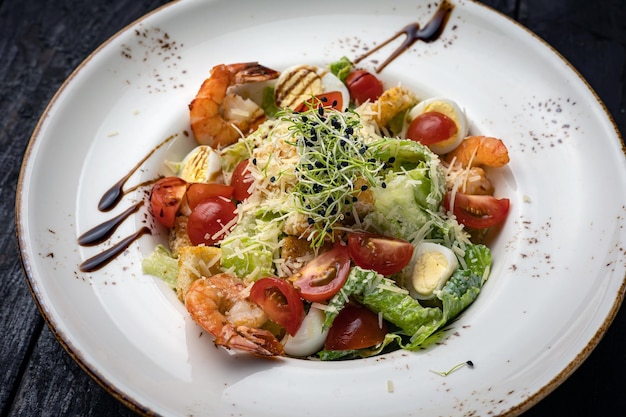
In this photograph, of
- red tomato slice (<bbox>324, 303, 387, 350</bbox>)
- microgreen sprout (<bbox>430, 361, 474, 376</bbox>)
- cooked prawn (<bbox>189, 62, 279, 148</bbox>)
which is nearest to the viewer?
microgreen sprout (<bbox>430, 361, 474, 376</bbox>)

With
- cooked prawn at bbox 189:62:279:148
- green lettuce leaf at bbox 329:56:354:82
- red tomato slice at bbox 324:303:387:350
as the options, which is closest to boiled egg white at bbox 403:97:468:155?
green lettuce leaf at bbox 329:56:354:82

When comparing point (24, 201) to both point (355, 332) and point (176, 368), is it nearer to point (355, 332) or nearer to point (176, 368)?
point (176, 368)

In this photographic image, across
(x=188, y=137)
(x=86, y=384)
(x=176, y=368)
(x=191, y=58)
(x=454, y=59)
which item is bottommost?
(x=86, y=384)

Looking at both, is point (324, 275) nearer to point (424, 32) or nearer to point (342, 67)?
point (342, 67)

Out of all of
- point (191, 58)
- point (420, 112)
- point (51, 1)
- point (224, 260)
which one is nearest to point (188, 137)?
point (191, 58)

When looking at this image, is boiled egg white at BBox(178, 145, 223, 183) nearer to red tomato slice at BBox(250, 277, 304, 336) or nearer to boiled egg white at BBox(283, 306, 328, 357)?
red tomato slice at BBox(250, 277, 304, 336)
